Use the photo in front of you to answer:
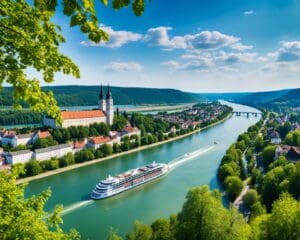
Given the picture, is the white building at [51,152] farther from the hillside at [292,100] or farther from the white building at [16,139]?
the hillside at [292,100]

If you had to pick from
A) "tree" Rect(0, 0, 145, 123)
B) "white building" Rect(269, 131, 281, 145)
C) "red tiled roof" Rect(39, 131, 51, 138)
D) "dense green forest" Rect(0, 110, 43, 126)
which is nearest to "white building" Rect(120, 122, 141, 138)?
"red tiled roof" Rect(39, 131, 51, 138)

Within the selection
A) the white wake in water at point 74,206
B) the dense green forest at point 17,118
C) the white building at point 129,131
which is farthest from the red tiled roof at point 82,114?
the white wake in water at point 74,206

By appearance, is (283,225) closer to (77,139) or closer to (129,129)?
(77,139)

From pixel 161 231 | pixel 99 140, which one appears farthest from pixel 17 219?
pixel 99 140

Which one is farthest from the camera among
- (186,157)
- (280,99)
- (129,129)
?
(280,99)

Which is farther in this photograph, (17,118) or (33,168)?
(17,118)

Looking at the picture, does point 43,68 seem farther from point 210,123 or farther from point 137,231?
point 210,123

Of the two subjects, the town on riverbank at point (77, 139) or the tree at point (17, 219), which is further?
the town on riverbank at point (77, 139)
